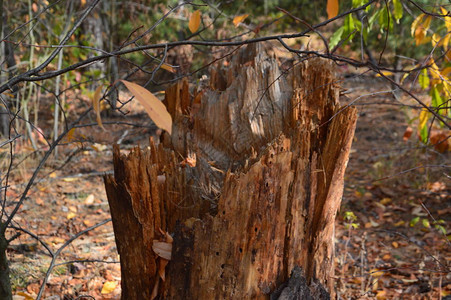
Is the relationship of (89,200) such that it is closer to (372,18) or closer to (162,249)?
(162,249)

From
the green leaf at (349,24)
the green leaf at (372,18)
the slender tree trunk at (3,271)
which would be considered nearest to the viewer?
the slender tree trunk at (3,271)

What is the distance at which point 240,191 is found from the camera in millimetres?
1586

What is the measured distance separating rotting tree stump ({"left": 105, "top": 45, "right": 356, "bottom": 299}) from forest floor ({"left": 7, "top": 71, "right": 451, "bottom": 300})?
0.34 metres

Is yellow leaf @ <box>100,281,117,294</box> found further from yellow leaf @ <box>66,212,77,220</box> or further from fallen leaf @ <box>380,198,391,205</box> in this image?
fallen leaf @ <box>380,198,391,205</box>

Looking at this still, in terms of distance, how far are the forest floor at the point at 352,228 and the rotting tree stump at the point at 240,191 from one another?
0.34 metres

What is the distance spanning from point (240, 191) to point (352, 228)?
2774 millimetres

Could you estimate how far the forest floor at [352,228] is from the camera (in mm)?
2781

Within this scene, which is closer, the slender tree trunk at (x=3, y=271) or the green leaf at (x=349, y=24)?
the slender tree trunk at (x=3, y=271)

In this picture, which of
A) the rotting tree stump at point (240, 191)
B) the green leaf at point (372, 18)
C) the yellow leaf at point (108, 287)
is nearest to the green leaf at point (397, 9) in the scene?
the green leaf at point (372, 18)

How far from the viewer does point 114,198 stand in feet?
5.60

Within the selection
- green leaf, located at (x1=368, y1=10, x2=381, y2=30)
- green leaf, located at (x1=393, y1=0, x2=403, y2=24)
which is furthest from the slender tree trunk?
green leaf, located at (x1=393, y1=0, x2=403, y2=24)

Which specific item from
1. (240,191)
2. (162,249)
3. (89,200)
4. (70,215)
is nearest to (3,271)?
(162,249)

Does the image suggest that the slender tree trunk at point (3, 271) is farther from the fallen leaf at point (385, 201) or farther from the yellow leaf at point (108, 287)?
the fallen leaf at point (385, 201)

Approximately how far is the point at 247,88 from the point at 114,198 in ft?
2.70
